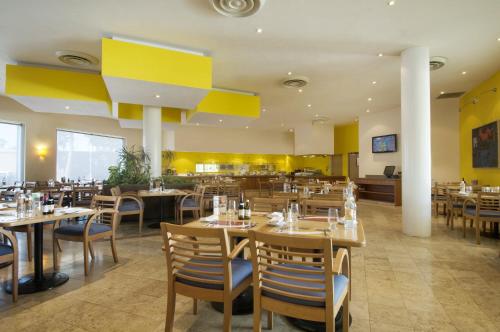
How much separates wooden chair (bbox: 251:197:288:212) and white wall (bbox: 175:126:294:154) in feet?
37.1

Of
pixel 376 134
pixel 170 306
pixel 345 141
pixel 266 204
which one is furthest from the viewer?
pixel 345 141

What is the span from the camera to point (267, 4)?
4285mm

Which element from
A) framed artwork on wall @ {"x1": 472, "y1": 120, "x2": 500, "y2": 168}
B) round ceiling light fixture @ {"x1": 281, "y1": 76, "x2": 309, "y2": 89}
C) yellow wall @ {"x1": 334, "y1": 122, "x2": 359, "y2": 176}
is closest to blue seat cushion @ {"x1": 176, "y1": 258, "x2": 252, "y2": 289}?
round ceiling light fixture @ {"x1": 281, "y1": 76, "x2": 309, "y2": 89}

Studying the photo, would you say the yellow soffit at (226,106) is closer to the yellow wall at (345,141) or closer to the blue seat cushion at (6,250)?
the blue seat cushion at (6,250)

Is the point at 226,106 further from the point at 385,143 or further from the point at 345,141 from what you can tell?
the point at 345,141

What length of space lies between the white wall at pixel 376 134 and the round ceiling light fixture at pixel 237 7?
28.3 ft

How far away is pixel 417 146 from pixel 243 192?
383 cm

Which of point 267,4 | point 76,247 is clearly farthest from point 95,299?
point 267,4

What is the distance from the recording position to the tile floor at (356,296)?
2379mm

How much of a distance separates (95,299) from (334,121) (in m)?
13.0

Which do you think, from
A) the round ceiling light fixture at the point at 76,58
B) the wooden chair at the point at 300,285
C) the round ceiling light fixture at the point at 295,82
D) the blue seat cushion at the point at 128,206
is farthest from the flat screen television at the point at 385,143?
the wooden chair at the point at 300,285

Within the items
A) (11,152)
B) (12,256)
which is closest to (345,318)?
(12,256)

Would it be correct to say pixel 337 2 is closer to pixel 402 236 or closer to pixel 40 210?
pixel 402 236

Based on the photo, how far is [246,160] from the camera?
16.5 meters
